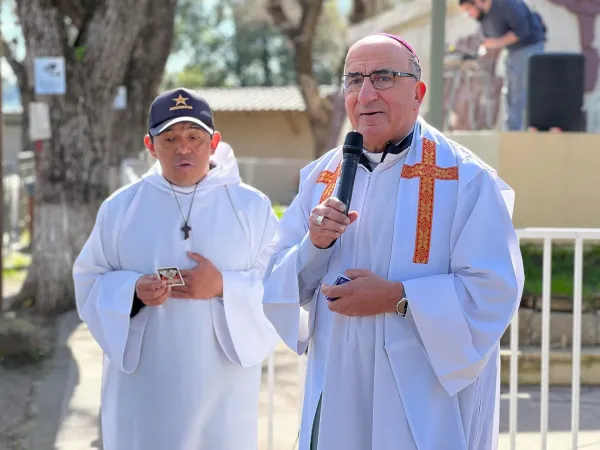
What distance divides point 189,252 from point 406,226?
124cm

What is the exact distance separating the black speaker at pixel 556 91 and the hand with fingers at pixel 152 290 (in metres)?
5.61

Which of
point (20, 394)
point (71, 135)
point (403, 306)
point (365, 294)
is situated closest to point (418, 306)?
point (403, 306)

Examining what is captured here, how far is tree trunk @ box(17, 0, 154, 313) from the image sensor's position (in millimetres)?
10172

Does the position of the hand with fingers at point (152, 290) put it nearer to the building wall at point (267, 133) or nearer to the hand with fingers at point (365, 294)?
the hand with fingers at point (365, 294)

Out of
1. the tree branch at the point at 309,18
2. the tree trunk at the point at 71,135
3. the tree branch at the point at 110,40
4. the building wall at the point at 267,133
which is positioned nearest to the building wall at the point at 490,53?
the tree branch at the point at 110,40

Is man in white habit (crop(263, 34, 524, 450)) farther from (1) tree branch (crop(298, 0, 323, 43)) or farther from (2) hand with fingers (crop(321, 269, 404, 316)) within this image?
(1) tree branch (crop(298, 0, 323, 43))

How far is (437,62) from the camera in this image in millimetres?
7082

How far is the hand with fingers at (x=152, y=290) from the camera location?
11.8ft

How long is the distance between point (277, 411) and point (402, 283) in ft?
12.3

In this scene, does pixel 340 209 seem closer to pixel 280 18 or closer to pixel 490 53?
pixel 490 53

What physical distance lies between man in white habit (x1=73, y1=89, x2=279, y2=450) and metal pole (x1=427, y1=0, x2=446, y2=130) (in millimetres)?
3381

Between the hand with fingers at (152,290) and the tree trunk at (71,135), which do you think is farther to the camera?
the tree trunk at (71,135)

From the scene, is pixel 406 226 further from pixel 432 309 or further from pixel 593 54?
pixel 593 54

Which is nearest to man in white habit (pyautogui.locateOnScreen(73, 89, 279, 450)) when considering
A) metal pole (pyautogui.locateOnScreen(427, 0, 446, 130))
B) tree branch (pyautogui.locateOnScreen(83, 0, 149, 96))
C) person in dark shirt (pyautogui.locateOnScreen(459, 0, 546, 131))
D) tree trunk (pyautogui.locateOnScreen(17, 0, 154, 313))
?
metal pole (pyautogui.locateOnScreen(427, 0, 446, 130))
